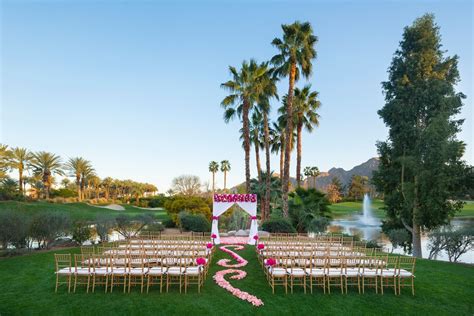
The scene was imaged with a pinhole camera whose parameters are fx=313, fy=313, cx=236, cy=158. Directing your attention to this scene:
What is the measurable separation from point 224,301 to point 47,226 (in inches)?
450

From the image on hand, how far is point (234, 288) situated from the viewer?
28.5 feet

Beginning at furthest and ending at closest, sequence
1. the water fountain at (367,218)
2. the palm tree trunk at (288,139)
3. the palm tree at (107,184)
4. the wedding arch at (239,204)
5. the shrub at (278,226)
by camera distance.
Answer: the palm tree at (107,184) < the water fountain at (367,218) < the palm tree trunk at (288,139) < the shrub at (278,226) < the wedding arch at (239,204)

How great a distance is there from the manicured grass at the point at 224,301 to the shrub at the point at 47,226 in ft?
18.2

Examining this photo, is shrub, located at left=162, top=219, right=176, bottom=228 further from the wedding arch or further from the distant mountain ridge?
the distant mountain ridge

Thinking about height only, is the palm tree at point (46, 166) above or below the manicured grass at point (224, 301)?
above

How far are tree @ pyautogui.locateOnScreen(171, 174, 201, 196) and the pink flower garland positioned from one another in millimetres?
46359

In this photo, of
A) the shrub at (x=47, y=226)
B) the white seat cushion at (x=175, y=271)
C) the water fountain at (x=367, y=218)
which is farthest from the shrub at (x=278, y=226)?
the water fountain at (x=367, y=218)

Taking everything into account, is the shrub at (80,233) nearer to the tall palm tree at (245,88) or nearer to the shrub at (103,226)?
the shrub at (103,226)

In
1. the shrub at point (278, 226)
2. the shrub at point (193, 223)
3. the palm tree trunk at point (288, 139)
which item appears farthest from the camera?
the shrub at point (193, 223)

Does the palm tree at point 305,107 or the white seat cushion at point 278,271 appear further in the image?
the palm tree at point 305,107

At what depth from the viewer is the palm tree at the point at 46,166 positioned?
5041 centimetres

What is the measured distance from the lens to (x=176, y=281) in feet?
30.8

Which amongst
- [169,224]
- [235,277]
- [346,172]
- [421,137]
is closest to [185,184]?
[169,224]

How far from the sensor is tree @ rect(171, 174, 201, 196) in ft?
186
